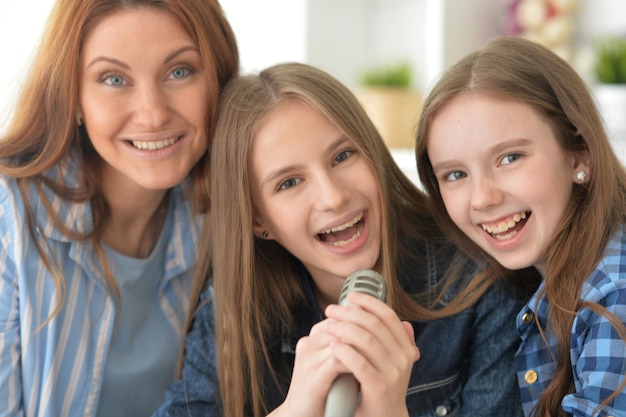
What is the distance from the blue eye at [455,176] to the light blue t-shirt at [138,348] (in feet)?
1.87

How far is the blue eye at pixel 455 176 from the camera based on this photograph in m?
1.18

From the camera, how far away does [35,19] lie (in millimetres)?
2350

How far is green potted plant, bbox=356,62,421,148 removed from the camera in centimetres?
274

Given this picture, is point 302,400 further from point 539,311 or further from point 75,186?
point 75,186

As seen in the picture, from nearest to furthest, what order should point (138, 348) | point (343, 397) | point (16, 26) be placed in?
point (343, 397), point (138, 348), point (16, 26)

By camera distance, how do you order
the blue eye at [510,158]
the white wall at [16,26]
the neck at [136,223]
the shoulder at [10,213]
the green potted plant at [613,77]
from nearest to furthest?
the blue eye at [510,158] → the shoulder at [10,213] → the neck at [136,223] → the white wall at [16,26] → the green potted plant at [613,77]

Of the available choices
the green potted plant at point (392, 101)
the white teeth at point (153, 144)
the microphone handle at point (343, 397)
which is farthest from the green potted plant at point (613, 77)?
the microphone handle at point (343, 397)

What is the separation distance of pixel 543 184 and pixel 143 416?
78 cm

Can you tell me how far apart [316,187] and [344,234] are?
96 millimetres

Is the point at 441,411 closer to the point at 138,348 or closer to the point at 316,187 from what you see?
the point at 316,187

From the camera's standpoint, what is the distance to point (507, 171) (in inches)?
43.9

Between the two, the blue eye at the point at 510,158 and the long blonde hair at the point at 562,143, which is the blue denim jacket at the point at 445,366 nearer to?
the long blonde hair at the point at 562,143

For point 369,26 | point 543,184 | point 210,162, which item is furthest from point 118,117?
point 369,26

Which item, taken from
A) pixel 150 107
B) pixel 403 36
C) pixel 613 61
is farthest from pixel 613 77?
pixel 150 107
